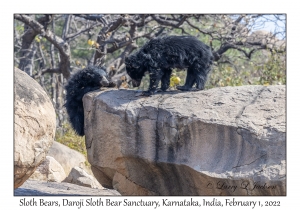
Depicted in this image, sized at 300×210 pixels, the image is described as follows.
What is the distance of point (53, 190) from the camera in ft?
23.0

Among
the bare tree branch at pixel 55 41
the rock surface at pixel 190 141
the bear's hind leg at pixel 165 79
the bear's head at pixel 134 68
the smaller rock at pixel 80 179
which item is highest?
the bare tree branch at pixel 55 41

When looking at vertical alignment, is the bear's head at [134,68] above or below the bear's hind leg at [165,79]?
above

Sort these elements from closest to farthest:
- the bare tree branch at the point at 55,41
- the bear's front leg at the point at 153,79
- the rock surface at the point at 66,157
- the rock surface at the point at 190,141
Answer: the rock surface at the point at 190,141 < the bear's front leg at the point at 153,79 < the rock surface at the point at 66,157 < the bare tree branch at the point at 55,41

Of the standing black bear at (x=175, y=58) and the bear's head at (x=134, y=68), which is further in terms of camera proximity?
the bear's head at (x=134, y=68)

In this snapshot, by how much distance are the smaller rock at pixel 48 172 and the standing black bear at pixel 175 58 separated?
2514mm

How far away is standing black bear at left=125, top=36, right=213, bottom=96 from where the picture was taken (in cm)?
726

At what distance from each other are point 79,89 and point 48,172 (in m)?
1.83

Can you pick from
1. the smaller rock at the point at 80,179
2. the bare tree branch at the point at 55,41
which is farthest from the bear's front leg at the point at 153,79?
the bare tree branch at the point at 55,41

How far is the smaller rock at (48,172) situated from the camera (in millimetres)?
8508

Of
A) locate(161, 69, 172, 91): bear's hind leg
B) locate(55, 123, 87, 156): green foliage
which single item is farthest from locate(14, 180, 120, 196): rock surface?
locate(55, 123, 87, 156): green foliage

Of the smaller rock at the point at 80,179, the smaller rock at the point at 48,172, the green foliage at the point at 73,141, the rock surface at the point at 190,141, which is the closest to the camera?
the rock surface at the point at 190,141

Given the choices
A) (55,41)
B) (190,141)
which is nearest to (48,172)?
(190,141)

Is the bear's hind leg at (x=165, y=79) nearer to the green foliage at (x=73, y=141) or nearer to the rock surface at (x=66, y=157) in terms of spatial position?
the rock surface at (x=66, y=157)
